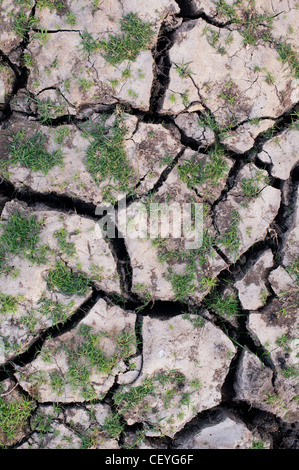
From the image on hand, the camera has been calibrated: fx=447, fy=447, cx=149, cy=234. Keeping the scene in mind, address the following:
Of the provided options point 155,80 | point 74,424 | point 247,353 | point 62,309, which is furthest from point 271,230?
point 74,424

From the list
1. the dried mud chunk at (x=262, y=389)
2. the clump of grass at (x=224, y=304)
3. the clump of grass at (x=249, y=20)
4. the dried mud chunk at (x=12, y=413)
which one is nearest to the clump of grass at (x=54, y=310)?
the dried mud chunk at (x=12, y=413)

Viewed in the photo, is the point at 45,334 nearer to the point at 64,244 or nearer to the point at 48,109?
the point at 64,244

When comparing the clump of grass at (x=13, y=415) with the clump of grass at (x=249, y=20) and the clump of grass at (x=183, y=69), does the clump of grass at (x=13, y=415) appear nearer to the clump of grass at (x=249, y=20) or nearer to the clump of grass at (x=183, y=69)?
the clump of grass at (x=183, y=69)

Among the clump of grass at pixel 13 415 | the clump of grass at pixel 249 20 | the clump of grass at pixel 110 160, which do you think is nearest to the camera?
the clump of grass at pixel 13 415

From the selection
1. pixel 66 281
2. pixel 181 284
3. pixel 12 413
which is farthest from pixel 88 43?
pixel 12 413

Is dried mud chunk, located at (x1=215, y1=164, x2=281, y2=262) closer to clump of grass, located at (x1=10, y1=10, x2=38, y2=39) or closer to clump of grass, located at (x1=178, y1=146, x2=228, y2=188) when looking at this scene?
clump of grass, located at (x1=178, y1=146, x2=228, y2=188)

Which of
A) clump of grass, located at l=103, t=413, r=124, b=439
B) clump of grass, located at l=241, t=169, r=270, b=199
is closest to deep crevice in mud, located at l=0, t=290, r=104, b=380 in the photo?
clump of grass, located at l=103, t=413, r=124, b=439

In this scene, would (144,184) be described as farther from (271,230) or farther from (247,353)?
(247,353)
